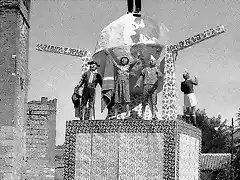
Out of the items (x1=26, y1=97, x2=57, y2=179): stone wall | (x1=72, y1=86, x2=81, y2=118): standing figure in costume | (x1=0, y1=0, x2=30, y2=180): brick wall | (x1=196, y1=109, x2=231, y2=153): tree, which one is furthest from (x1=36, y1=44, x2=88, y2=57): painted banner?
(x1=196, y1=109, x2=231, y2=153): tree

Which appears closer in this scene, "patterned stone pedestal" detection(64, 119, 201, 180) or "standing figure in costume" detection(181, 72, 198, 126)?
"patterned stone pedestal" detection(64, 119, 201, 180)

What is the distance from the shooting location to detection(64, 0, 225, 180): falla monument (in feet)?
37.1

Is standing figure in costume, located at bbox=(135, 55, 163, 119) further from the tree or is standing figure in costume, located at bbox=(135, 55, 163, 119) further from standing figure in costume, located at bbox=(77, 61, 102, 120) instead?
the tree

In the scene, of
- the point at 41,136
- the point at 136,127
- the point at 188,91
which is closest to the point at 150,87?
Result: the point at 136,127

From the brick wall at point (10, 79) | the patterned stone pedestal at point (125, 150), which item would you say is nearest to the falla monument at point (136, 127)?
the patterned stone pedestal at point (125, 150)

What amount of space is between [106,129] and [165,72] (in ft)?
6.99

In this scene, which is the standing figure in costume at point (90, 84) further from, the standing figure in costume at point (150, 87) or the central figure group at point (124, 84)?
the standing figure in costume at point (150, 87)

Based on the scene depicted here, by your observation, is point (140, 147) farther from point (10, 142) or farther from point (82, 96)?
point (10, 142)

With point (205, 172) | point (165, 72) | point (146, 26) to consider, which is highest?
point (146, 26)

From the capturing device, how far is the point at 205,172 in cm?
3800

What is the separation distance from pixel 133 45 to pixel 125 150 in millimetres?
2307

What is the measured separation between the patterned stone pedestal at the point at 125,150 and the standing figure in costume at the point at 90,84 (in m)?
0.47

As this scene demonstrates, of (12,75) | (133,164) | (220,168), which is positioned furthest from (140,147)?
(220,168)

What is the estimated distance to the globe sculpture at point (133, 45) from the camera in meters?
12.4
